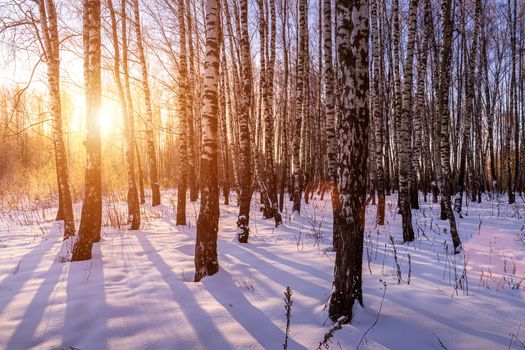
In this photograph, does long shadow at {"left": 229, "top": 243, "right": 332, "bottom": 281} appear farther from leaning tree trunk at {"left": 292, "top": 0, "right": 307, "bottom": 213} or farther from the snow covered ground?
leaning tree trunk at {"left": 292, "top": 0, "right": 307, "bottom": 213}

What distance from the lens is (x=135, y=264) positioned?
5176 mm

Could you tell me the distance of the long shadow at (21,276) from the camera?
3.69 m

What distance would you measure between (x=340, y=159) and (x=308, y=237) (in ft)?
15.3

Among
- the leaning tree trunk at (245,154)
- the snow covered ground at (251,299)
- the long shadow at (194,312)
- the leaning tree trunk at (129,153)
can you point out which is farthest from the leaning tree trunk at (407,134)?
the leaning tree trunk at (129,153)

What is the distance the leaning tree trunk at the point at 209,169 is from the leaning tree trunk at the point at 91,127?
7.51 feet

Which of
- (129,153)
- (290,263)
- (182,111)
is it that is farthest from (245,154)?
(129,153)

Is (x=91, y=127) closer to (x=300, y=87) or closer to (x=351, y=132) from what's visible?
(x=351, y=132)

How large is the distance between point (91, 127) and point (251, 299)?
4.16 m

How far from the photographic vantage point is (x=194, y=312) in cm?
326

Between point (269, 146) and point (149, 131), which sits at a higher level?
point (149, 131)

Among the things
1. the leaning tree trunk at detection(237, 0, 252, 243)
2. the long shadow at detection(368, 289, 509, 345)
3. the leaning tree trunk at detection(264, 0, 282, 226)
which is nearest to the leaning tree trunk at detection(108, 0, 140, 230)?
the leaning tree trunk at detection(237, 0, 252, 243)

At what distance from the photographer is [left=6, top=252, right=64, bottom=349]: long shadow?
269 centimetres

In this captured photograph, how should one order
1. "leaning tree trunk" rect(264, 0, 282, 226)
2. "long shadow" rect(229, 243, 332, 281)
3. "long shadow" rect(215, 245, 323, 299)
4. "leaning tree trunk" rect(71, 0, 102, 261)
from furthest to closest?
"leaning tree trunk" rect(264, 0, 282, 226), "leaning tree trunk" rect(71, 0, 102, 261), "long shadow" rect(229, 243, 332, 281), "long shadow" rect(215, 245, 323, 299)

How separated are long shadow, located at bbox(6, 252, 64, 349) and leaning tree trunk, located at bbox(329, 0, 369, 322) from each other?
292 centimetres
